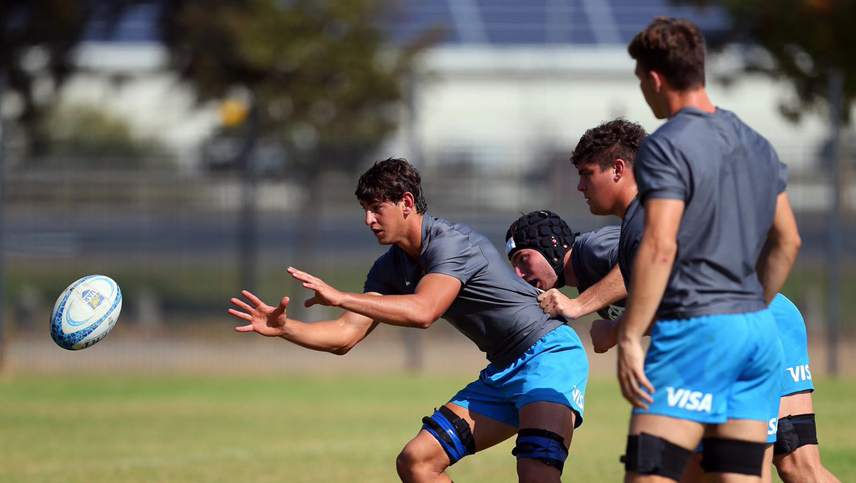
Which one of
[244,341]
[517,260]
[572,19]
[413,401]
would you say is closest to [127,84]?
[572,19]

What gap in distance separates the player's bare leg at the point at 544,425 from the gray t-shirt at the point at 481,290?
0.36 meters

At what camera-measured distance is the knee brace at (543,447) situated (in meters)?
5.43

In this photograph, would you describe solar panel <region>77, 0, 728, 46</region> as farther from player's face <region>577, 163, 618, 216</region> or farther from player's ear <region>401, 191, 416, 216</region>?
player's face <region>577, 163, 618, 216</region>

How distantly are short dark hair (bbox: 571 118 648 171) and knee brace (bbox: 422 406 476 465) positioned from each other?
4.66 ft

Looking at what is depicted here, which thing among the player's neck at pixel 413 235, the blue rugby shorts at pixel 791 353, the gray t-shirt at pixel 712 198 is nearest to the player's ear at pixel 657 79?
the gray t-shirt at pixel 712 198

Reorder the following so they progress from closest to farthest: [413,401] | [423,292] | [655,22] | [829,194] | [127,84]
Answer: [655,22] → [423,292] → [413,401] → [829,194] → [127,84]

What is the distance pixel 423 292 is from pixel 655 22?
181 cm

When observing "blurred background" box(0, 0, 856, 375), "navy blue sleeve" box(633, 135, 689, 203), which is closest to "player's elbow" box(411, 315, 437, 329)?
"navy blue sleeve" box(633, 135, 689, 203)

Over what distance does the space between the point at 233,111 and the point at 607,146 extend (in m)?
13.0

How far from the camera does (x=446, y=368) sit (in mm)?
14945

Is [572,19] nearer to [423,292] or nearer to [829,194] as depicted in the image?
[829,194]

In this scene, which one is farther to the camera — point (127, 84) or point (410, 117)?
point (127, 84)

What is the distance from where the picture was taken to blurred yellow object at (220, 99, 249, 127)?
54.4 ft

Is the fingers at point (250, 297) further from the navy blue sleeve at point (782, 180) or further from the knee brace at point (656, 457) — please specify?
the navy blue sleeve at point (782, 180)
